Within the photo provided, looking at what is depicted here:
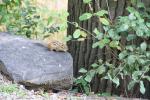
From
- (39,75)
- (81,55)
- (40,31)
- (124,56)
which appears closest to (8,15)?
(40,31)

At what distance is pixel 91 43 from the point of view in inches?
173

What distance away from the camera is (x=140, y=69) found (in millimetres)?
3900

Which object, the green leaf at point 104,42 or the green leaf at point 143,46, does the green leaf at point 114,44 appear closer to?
the green leaf at point 104,42

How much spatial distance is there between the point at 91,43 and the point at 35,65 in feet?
2.27

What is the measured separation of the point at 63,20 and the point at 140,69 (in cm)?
109

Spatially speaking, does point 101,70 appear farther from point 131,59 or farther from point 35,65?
point 35,65

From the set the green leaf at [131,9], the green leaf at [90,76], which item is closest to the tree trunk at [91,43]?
the green leaf at [131,9]

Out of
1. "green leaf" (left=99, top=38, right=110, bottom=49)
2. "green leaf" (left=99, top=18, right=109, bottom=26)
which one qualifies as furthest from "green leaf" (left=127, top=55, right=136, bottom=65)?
"green leaf" (left=99, top=18, right=109, bottom=26)

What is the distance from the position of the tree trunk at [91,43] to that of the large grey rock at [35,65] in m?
0.31

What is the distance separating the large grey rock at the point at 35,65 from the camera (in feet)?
12.7

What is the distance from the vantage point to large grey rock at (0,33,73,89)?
3.86 meters

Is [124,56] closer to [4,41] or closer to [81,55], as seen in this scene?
[81,55]

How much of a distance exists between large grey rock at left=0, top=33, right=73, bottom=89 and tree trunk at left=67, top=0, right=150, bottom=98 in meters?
0.31

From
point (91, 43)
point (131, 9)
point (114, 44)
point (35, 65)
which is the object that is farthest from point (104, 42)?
point (35, 65)
